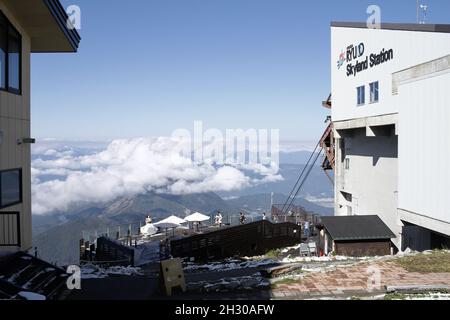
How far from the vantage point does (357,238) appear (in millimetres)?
18984

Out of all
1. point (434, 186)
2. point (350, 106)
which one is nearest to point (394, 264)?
point (434, 186)

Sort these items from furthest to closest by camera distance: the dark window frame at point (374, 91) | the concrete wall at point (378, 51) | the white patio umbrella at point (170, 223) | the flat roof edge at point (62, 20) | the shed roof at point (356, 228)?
the white patio umbrella at point (170, 223)
the dark window frame at point (374, 91)
the shed roof at point (356, 228)
the concrete wall at point (378, 51)
the flat roof edge at point (62, 20)

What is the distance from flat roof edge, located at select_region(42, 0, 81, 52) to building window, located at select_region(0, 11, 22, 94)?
111 centimetres

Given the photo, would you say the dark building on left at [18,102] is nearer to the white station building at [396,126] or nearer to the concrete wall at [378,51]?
the white station building at [396,126]

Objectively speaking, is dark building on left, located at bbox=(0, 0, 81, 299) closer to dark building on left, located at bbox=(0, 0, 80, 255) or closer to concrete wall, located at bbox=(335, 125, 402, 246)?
dark building on left, located at bbox=(0, 0, 80, 255)

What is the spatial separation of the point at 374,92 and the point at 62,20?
670 inches

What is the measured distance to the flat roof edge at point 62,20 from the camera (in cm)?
1073

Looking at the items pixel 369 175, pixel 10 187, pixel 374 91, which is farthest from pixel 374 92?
pixel 10 187

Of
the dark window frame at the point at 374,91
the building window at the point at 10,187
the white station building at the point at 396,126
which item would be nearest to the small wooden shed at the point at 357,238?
the white station building at the point at 396,126

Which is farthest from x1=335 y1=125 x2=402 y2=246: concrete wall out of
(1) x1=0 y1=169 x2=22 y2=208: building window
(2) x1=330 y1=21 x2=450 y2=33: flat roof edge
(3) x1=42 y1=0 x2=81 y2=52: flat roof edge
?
(1) x1=0 y1=169 x2=22 y2=208: building window

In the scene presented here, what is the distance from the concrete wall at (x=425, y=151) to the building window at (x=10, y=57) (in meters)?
13.7

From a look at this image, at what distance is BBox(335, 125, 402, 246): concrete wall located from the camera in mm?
23328

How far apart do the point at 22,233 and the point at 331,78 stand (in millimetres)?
24104
